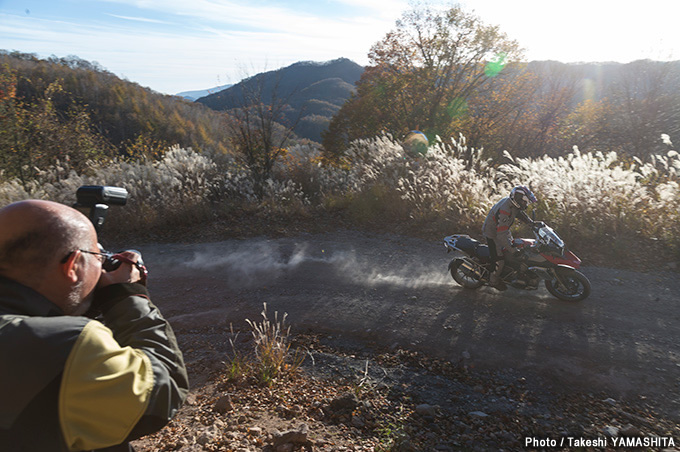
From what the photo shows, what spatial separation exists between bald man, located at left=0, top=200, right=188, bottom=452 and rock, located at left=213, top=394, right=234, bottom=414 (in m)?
1.68

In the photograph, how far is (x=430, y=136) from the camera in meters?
19.4

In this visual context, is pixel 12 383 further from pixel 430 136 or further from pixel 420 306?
pixel 430 136

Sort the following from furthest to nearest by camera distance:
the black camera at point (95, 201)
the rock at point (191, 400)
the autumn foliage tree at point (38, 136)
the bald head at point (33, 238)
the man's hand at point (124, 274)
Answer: the autumn foliage tree at point (38, 136) → the rock at point (191, 400) → the black camera at point (95, 201) → the man's hand at point (124, 274) → the bald head at point (33, 238)

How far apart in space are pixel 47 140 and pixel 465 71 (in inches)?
733

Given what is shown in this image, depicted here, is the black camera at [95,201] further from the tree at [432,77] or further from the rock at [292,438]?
the tree at [432,77]

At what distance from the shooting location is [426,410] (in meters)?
2.99

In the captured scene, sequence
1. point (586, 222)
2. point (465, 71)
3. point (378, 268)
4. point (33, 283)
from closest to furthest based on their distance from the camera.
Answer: point (33, 283) → point (378, 268) → point (586, 222) → point (465, 71)

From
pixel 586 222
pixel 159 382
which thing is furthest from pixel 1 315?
pixel 586 222

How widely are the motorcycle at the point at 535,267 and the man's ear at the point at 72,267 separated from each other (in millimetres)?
5177

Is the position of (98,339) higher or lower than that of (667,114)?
lower

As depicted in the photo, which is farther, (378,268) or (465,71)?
(465,71)

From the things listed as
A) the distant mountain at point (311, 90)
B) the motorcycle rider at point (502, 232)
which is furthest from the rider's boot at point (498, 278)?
the distant mountain at point (311, 90)

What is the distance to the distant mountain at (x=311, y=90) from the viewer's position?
498 inches

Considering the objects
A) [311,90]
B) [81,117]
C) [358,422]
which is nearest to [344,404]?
[358,422]
